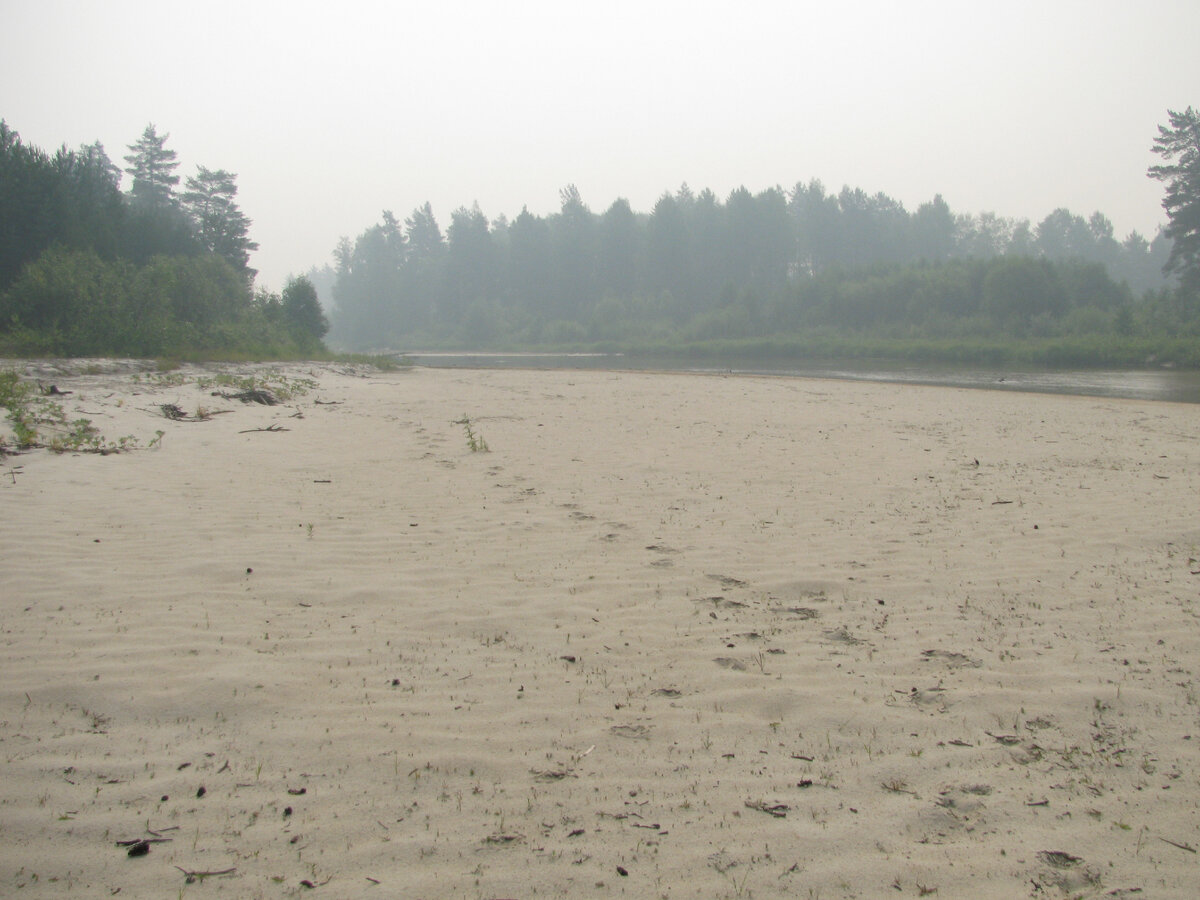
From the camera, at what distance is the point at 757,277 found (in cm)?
7881

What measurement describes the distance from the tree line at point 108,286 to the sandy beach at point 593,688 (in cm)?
1609

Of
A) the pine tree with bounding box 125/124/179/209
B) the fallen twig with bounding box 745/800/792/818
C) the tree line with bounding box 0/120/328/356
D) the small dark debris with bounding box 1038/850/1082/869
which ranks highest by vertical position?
the pine tree with bounding box 125/124/179/209

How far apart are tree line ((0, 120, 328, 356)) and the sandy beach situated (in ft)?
52.8

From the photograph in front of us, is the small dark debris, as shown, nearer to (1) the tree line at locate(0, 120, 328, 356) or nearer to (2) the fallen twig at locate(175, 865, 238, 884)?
(2) the fallen twig at locate(175, 865, 238, 884)

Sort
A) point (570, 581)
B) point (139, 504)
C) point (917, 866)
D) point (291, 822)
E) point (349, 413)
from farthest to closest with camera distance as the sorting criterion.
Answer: point (349, 413) → point (139, 504) → point (570, 581) → point (291, 822) → point (917, 866)

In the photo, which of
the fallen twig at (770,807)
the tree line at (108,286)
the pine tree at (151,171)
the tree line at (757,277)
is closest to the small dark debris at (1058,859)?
the fallen twig at (770,807)

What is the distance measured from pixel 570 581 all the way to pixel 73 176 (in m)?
42.3

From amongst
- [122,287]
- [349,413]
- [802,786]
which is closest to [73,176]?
[122,287]

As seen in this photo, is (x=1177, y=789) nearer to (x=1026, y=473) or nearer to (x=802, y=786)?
(x=802, y=786)

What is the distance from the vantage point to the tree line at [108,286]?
64.7 feet

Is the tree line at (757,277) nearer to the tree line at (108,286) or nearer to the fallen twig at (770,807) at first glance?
the tree line at (108,286)

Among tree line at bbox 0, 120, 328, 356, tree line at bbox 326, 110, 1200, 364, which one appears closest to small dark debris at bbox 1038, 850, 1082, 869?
tree line at bbox 0, 120, 328, 356

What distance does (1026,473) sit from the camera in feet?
26.6

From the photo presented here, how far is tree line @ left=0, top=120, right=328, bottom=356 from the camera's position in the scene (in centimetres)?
1973
